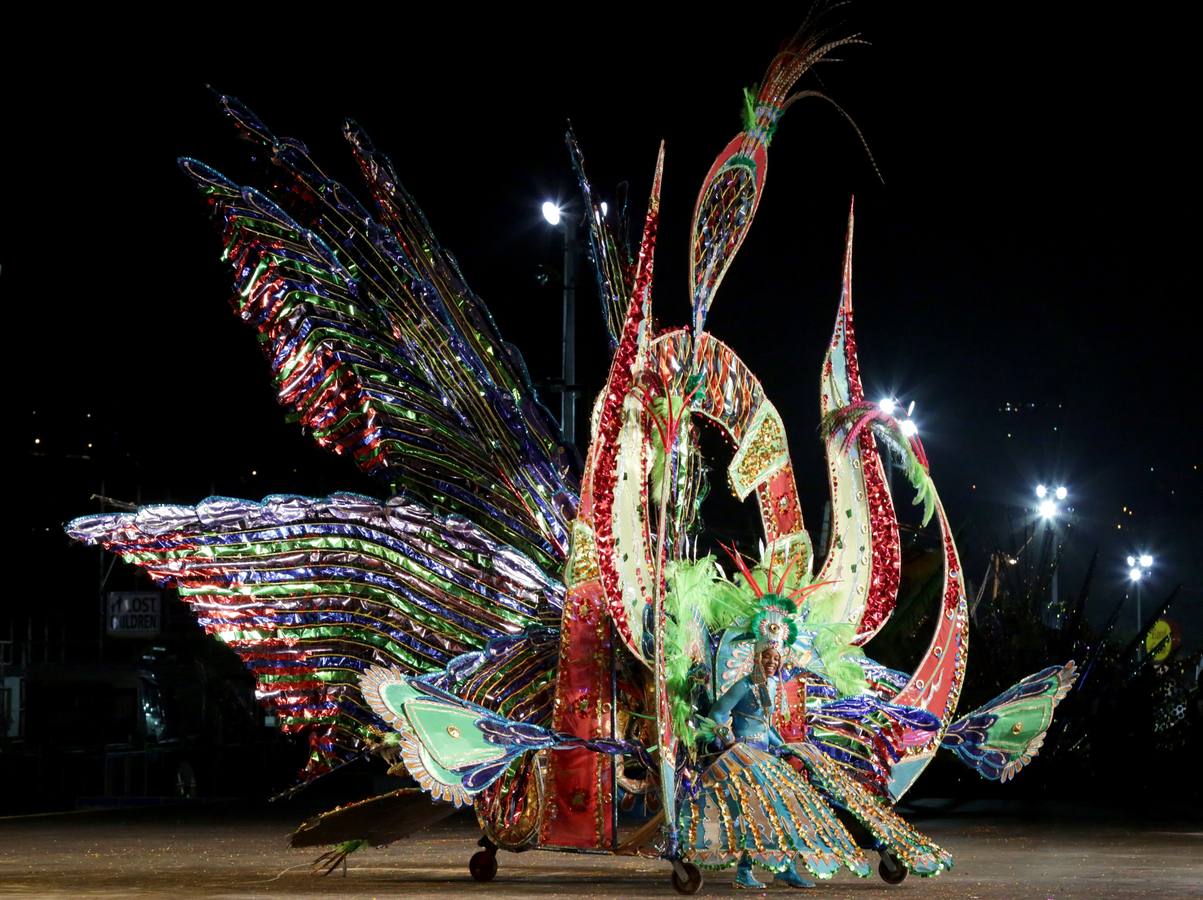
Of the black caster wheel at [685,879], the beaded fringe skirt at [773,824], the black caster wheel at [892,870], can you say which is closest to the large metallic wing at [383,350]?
the beaded fringe skirt at [773,824]

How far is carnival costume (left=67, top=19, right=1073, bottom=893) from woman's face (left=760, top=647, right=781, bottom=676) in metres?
0.10

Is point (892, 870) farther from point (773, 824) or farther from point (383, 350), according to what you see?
point (383, 350)

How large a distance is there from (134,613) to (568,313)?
33.3ft

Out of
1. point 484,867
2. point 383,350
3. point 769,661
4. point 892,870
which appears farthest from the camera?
point 383,350

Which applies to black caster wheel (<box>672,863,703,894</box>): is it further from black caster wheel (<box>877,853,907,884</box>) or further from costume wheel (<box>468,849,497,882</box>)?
costume wheel (<box>468,849,497,882</box>)

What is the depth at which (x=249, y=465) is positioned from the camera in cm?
2716

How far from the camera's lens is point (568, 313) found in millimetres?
16922

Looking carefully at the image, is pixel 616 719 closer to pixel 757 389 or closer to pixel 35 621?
pixel 757 389

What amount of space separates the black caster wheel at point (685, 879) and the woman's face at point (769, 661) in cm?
127

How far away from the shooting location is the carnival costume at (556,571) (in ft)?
32.3

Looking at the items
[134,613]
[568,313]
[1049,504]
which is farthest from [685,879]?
[1049,504]

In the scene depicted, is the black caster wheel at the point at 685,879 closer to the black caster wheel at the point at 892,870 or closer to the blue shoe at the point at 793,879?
the blue shoe at the point at 793,879

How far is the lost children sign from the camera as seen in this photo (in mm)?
23688

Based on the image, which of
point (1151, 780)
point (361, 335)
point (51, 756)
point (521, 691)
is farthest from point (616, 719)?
point (51, 756)
